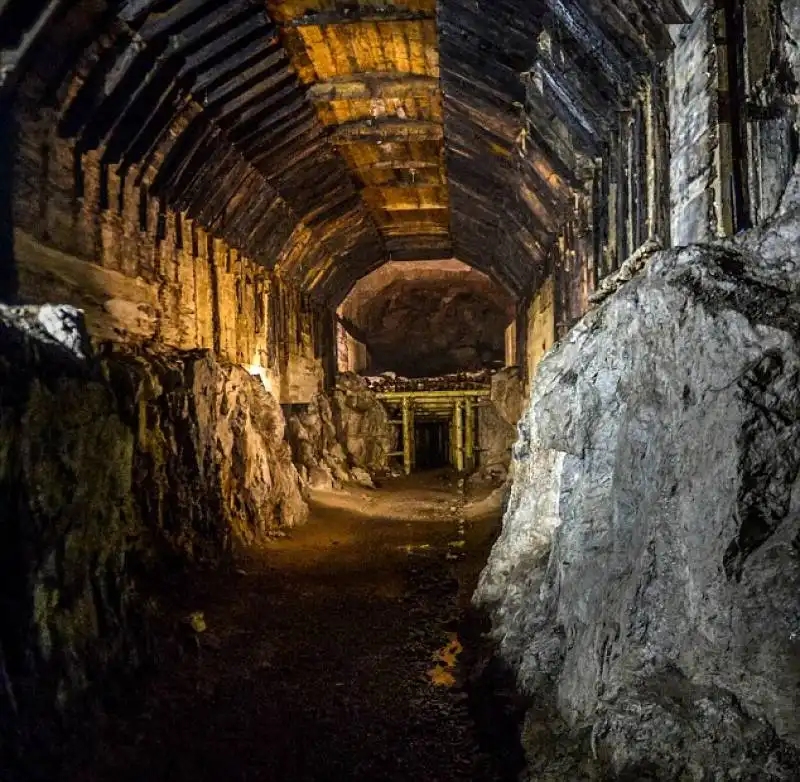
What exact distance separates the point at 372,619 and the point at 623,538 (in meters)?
3.79

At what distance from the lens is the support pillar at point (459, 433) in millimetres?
19281

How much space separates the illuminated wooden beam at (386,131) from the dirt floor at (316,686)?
7.25m

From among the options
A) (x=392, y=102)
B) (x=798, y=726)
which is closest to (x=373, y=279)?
(x=392, y=102)

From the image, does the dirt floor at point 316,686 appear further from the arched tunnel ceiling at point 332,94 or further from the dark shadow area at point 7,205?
the arched tunnel ceiling at point 332,94

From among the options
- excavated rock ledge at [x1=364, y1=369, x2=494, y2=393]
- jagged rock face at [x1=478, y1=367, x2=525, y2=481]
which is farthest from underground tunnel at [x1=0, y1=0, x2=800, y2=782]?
excavated rock ledge at [x1=364, y1=369, x2=494, y2=393]

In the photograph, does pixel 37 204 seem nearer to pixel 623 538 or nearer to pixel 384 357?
pixel 623 538

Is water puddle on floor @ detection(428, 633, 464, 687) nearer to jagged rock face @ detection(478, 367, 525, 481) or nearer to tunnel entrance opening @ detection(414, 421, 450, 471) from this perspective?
jagged rock face @ detection(478, 367, 525, 481)

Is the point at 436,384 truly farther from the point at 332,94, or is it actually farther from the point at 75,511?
the point at 75,511

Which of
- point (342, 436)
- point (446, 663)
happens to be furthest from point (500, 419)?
point (446, 663)

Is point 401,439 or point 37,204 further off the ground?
point 37,204

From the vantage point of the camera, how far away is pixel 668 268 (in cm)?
412

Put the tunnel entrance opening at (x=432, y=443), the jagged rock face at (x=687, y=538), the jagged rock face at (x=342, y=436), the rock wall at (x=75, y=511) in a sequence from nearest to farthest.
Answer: the jagged rock face at (x=687, y=538), the rock wall at (x=75, y=511), the jagged rock face at (x=342, y=436), the tunnel entrance opening at (x=432, y=443)

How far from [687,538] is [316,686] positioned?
3.55 m

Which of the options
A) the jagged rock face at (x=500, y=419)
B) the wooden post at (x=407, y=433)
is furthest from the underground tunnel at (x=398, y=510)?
the wooden post at (x=407, y=433)
